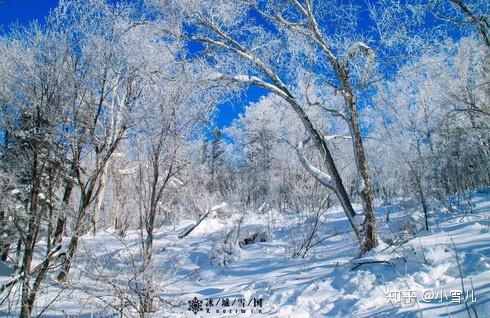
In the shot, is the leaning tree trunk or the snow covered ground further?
the leaning tree trunk

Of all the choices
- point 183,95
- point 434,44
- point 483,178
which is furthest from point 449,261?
point 483,178

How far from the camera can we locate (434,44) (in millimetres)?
4344

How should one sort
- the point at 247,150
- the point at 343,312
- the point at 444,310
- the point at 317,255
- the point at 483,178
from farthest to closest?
1. the point at 247,150
2. the point at 483,178
3. the point at 317,255
4. the point at 343,312
5. the point at 444,310

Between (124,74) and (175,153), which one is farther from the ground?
(124,74)

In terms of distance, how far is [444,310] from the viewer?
220 centimetres

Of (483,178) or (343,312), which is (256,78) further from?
(483,178)

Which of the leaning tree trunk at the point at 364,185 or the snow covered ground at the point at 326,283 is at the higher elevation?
the leaning tree trunk at the point at 364,185

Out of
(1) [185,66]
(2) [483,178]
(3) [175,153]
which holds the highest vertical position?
(1) [185,66]

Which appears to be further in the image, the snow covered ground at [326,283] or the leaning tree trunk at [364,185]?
the leaning tree trunk at [364,185]

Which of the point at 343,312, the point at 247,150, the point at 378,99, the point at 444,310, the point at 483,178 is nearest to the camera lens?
the point at 444,310

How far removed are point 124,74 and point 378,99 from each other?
5.09 meters

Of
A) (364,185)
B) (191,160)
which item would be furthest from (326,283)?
(191,160)

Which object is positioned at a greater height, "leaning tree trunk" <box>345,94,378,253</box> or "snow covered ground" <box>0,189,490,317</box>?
"leaning tree trunk" <box>345,94,378,253</box>

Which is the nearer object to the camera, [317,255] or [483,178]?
[317,255]
